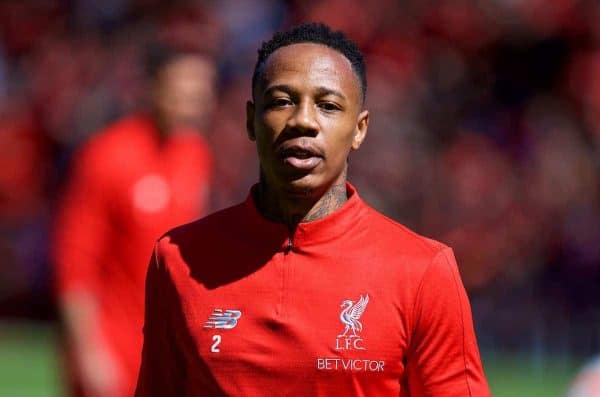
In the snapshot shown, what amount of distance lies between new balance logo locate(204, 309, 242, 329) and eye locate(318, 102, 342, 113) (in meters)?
0.49

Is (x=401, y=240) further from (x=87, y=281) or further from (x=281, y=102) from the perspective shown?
(x=87, y=281)

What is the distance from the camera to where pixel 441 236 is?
10547 mm

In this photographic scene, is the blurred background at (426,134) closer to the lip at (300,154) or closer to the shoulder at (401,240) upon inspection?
the shoulder at (401,240)

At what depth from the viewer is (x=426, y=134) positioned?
11.2 metres

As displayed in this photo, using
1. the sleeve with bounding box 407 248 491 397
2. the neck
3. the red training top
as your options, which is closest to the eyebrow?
the neck

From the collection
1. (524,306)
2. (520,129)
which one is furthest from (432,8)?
(524,306)

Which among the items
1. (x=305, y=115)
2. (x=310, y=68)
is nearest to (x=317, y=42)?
(x=310, y=68)

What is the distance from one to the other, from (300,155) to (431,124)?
869 centimetres

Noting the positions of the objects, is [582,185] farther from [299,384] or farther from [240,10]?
[299,384]

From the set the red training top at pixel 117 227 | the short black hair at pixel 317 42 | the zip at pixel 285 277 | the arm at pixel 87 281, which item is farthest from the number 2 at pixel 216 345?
the arm at pixel 87 281

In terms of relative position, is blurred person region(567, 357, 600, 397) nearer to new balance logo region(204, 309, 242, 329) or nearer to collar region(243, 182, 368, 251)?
collar region(243, 182, 368, 251)

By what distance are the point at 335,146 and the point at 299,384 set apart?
537mm

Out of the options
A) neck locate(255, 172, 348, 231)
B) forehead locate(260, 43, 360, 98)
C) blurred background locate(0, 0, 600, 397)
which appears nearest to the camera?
forehead locate(260, 43, 360, 98)

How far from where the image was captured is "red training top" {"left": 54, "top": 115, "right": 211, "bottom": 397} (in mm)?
5184
